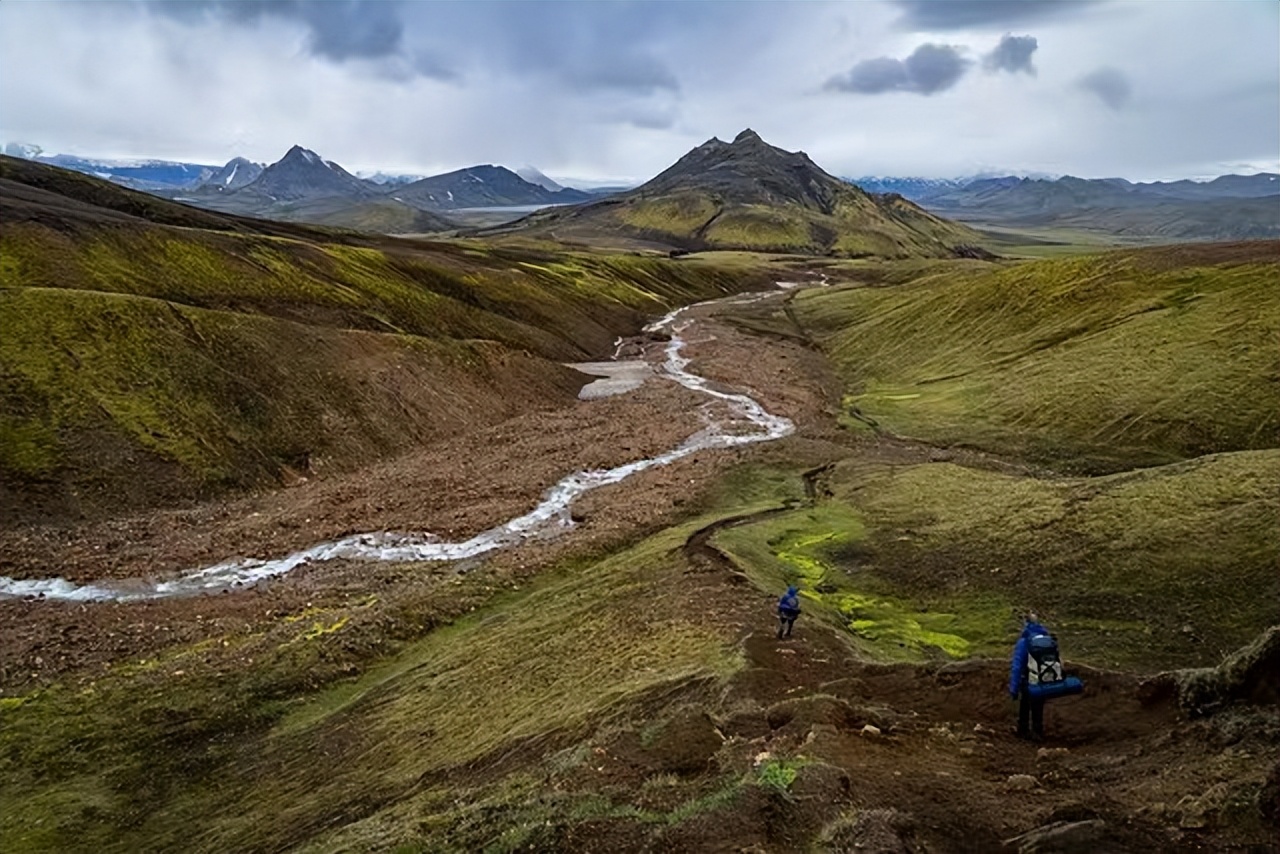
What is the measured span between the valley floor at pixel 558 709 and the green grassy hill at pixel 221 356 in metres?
5.49

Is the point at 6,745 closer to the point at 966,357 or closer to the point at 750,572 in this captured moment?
the point at 750,572

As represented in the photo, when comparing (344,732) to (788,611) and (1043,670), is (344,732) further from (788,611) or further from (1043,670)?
(1043,670)

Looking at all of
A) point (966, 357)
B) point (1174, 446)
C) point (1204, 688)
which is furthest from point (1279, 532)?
point (966, 357)

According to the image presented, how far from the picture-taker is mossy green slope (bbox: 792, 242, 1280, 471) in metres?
62.5

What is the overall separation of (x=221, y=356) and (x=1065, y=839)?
68.5m

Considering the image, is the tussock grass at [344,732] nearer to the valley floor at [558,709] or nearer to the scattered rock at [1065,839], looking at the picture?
the valley floor at [558,709]

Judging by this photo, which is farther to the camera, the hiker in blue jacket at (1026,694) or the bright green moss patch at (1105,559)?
the bright green moss patch at (1105,559)

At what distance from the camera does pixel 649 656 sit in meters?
29.9

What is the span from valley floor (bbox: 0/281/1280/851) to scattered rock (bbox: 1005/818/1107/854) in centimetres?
5

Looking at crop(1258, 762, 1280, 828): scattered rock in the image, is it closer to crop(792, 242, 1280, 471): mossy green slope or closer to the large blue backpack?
the large blue backpack

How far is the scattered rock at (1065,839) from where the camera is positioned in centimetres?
1448

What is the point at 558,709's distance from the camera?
26.8m

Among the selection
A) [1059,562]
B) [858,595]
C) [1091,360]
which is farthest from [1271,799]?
[1091,360]

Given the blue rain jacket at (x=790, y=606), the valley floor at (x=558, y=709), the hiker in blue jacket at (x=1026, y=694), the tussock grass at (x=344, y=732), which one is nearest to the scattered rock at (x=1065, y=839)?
the valley floor at (x=558, y=709)
